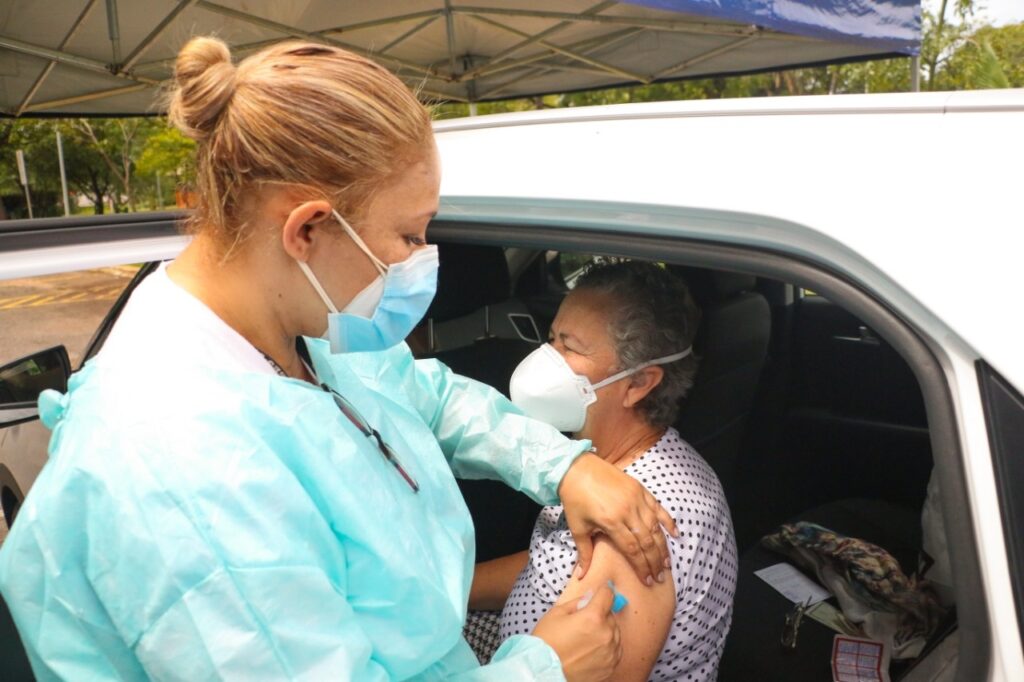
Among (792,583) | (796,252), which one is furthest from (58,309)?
(792,583)

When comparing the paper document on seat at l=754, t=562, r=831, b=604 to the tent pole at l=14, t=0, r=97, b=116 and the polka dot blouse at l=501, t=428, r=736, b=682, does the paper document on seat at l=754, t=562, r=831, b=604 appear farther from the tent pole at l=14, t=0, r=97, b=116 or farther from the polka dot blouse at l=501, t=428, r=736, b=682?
the tent pole at l=14, t=0, r=97, b=116

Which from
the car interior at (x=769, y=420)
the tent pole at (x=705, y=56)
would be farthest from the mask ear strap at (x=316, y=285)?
the tent pole at (x=705, y=56)

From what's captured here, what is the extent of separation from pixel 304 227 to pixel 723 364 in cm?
163

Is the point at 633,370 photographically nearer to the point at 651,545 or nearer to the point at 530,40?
the point at 651,545

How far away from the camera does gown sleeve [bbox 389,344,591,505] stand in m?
1.62

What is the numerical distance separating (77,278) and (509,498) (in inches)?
49.9

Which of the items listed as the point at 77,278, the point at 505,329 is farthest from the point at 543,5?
the point at 77,278

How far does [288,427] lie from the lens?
1062 millimetres

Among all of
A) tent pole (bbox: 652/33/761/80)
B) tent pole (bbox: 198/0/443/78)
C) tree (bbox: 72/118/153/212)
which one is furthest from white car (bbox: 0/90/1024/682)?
tree (bbox: 72/118/153/212)

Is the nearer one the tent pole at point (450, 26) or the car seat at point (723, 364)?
the car seat at point (723, 364)

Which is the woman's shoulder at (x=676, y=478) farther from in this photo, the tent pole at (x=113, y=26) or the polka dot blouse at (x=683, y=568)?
the tent pole at (x=113, y=26)

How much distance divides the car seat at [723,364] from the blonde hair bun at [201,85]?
156 centimetres

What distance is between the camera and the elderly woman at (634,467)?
1553 millimetres

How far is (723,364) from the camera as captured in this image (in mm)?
2400
